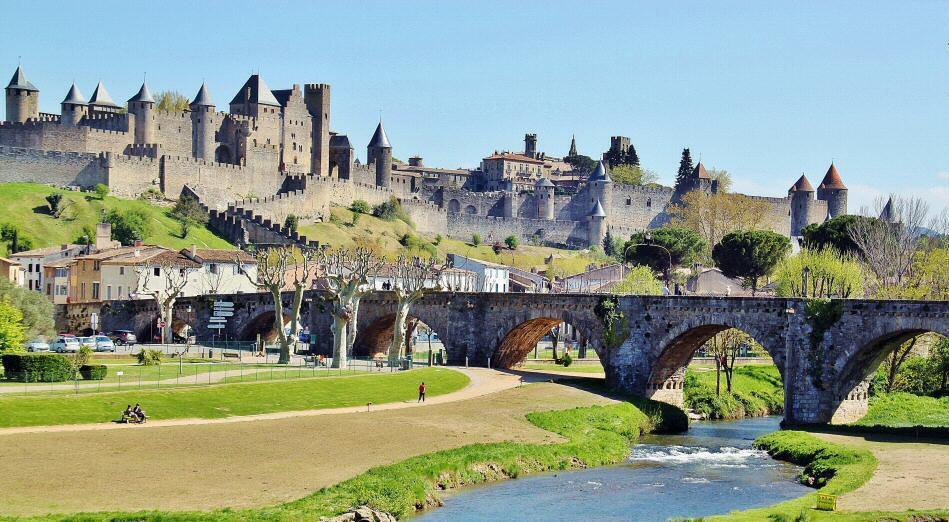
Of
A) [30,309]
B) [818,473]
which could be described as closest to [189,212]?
[30,309]

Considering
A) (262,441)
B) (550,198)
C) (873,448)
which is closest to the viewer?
(262,441)

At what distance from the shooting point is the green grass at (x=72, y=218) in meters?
113

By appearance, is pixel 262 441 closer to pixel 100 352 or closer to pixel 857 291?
pixel 100 352

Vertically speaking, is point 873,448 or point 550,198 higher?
point 550,198

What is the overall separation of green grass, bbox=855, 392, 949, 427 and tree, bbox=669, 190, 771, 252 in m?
77.6

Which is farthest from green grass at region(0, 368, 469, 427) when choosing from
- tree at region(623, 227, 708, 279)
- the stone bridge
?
tree at region(623, 227, 708, 279)

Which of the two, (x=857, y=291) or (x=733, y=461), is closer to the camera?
(x=733, y=461)

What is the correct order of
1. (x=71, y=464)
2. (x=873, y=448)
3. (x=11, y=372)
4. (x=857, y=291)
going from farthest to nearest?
(x=857, y=291)
(x=11, y=372)
(x=873, y=448)
(x=71, y=464)

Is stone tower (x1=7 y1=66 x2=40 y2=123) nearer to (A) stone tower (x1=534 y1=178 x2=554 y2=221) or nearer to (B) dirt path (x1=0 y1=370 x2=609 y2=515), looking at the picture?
(A) stone tower (x1=534 y1=178 x2=554 y2=221)

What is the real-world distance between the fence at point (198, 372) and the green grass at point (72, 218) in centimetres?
3746

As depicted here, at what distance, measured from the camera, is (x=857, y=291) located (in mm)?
86125

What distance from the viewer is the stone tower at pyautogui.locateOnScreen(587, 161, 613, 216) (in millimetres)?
172625

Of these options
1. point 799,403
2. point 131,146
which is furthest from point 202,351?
point 131,146

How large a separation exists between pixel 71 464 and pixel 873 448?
27802mm
